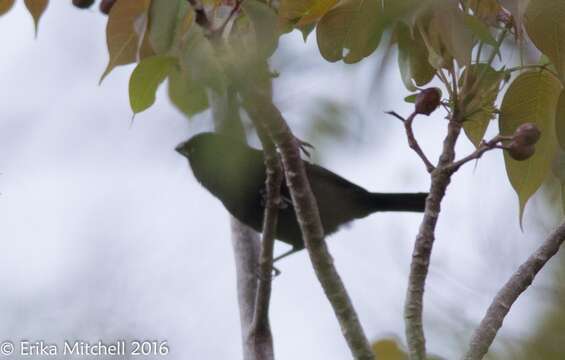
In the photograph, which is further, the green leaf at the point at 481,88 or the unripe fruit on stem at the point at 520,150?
the green leaf at the point at 481,88

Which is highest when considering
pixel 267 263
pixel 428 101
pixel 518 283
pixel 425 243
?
pixel 428 101

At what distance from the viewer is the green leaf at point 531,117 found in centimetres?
210

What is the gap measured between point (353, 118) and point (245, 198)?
2821 mm

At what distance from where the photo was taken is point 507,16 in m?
2.12

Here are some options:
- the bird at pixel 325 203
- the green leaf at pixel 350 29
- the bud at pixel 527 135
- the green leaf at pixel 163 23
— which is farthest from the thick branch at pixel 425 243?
the bird at pixel 325 203

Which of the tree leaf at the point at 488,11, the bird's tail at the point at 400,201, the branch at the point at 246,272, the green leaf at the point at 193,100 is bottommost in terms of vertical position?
the branch at the point at 246,272

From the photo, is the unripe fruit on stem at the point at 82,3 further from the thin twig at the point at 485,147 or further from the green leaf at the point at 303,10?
the thin twig at the point at 485,147

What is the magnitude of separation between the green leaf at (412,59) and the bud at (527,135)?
1.25 feet

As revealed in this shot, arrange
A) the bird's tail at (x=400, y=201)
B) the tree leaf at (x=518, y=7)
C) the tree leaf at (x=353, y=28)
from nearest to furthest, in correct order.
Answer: the tree leaf at (x=518, y=7) < the tree leaf at (x=353, y=28) < the bird's tail at (x=400, y=201)

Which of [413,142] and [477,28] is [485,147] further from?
[477,28]

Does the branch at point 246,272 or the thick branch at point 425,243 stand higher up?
the thick branch at point 425,243

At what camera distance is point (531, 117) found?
2125mm

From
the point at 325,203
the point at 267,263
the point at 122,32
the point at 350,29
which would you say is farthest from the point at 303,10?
the point at 325,203

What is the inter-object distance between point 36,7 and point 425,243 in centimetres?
124
